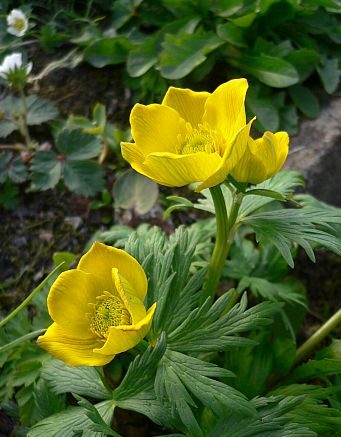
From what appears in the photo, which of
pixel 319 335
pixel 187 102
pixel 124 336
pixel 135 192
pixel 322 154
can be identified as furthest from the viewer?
pixel 322 154

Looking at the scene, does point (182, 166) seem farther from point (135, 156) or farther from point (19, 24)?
point (19, 24)

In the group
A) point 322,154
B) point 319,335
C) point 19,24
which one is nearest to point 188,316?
point 319,335

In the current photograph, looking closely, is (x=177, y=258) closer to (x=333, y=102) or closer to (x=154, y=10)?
(x=333, y=102)

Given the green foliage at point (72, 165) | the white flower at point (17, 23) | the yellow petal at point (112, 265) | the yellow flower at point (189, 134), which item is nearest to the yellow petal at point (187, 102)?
the yellow flower at point (189, 134)

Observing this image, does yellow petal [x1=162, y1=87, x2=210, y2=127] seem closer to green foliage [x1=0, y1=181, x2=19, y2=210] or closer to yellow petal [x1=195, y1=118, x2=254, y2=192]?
yellow petal [x1=195, y1=118, x2=254, y2=192]

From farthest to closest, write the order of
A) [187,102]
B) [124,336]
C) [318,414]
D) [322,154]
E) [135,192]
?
[322,154]
[135,192]
[318,414]
[187,102]
[124,336]

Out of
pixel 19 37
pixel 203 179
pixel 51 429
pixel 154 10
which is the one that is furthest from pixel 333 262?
pixel 19 37

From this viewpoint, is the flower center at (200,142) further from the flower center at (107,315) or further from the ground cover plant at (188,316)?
the flower center at (107,315)
